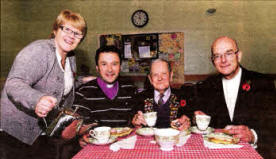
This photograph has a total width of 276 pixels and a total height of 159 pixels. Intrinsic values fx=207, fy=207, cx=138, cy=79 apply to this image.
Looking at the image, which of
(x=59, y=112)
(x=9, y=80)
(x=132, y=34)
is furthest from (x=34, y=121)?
(x=132, y=34)

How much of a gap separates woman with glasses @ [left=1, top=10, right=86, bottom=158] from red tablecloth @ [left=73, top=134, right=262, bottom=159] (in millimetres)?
532

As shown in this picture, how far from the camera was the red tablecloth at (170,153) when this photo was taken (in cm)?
95

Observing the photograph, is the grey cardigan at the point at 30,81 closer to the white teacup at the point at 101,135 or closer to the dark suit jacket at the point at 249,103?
the white teacup at the point at 101,135

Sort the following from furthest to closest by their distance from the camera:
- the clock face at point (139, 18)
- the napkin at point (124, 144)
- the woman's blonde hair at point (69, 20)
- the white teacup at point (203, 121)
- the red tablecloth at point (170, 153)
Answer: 1. the clock face at point (139, 18)
2. the woman's blonde hair at point (69, 20)
3. the white teacup at point (203, 121)
4. the napkin at point (124, 144)
5. the red tablecloth at point (170, 153)

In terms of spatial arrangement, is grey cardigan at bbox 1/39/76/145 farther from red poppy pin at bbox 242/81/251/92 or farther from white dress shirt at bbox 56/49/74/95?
red poppy pin at bbox 242/81/251/92

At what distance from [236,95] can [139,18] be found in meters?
2.96

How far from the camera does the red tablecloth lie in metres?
0.95

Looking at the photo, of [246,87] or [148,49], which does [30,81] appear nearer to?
[246,87]

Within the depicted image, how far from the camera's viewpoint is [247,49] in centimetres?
393

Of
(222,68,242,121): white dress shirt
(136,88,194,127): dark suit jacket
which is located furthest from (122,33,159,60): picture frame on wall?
(222,68,242,121): white dress shirt

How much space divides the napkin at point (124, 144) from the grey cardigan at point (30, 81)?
597 mm

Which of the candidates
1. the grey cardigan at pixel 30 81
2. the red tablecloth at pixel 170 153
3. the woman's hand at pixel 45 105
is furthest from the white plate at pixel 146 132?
the grey cardigan at pixel 30 81

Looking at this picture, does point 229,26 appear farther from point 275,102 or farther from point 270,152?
point 270,152

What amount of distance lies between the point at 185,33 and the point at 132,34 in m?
1.08
